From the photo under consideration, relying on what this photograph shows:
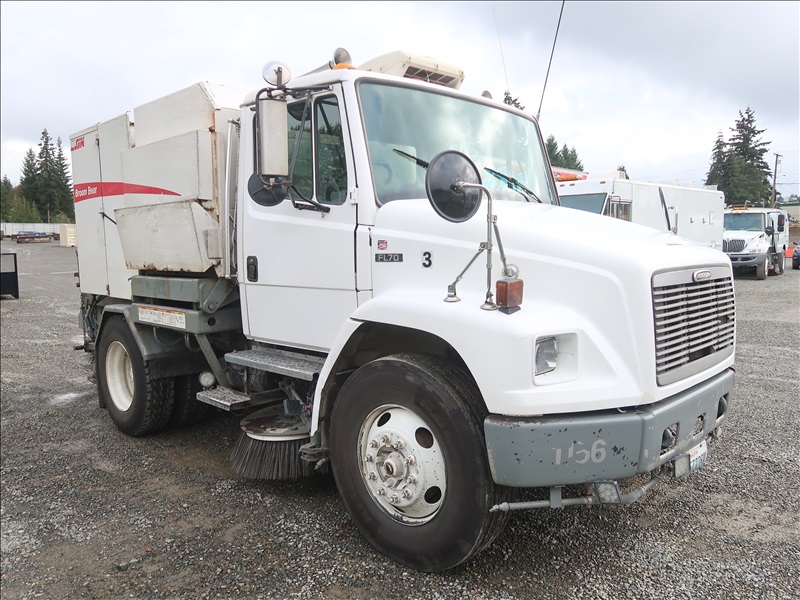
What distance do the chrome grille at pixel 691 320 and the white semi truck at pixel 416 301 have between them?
2cm

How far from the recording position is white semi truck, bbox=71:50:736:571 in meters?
2.74

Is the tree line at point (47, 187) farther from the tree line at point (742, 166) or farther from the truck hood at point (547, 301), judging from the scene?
the truck hood at point (547, 301)

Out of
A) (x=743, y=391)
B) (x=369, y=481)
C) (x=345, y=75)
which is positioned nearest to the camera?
(x=369, y=481)

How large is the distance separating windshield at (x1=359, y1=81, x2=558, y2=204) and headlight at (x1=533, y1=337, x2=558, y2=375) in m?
1.25

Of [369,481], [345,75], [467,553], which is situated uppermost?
[345,75]

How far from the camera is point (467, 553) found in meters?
2.91

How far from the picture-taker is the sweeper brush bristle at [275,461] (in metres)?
4.05

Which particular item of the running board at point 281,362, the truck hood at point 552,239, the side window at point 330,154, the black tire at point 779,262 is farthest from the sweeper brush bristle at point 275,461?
the black tire at point 779,262

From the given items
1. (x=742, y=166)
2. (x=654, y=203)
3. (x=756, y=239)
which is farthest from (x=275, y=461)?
(x=742, y=166)

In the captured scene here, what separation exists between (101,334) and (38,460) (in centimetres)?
136

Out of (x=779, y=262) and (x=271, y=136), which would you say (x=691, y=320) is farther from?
(x=779, y=262)

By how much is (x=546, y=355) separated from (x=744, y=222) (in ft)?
72.2

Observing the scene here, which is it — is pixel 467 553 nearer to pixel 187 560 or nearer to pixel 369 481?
pixel 369 481

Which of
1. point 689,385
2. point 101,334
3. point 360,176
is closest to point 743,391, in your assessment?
point 689,385
